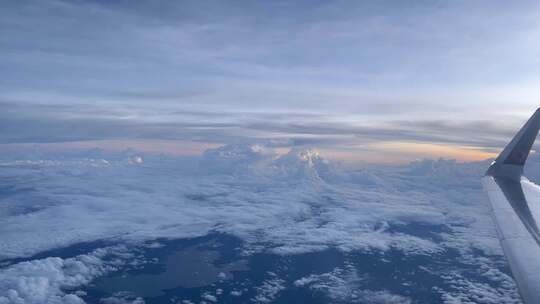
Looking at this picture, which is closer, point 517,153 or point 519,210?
point 519,210

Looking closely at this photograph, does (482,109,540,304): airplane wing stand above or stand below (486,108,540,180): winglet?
below

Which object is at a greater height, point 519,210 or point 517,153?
point 517,153

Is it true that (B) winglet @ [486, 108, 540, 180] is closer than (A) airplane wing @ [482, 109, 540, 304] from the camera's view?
No

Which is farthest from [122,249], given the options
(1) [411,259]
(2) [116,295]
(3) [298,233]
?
(1) [411,259]

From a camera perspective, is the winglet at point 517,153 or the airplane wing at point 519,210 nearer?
the airplane wing at point 519,210

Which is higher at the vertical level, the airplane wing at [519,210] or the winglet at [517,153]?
the winglet at [517,153]

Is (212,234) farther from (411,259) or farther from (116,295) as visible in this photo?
(411,259)
